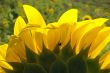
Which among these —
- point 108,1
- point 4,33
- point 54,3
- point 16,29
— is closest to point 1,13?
point 4,33

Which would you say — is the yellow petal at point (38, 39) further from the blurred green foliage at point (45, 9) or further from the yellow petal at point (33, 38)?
the blurred green foliage at point (45, 9)

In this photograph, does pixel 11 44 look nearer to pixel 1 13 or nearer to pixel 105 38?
pixel 105 38

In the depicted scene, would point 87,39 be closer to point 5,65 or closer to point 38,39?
point 38,39

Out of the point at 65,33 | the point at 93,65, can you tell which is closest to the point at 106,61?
the point at 93,65

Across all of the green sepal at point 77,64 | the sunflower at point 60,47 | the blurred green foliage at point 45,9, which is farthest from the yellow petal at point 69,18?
the blurred green foliage at point 45,9

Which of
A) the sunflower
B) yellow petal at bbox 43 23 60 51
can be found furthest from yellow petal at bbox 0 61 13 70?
yellow petal at bbox 43 23 60 51
